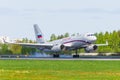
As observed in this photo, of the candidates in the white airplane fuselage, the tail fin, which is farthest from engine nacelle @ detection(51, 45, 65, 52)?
the tail fin

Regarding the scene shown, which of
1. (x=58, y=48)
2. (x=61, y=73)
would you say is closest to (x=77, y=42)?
(x=58, y=48)

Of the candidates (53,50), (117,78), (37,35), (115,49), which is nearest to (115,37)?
(115,49)

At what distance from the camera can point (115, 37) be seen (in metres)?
173

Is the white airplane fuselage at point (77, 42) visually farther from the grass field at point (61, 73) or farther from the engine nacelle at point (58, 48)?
the grass field at point (61, 73)

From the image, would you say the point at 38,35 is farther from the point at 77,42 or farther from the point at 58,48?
the point at 77,42

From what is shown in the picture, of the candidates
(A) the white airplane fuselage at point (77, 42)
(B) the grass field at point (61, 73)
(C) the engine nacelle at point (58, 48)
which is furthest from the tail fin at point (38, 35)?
(B) the grass field at point (61, 73)

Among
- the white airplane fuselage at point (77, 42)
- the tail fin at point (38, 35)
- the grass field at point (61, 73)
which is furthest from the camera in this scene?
the tail fin at point (38, 35)

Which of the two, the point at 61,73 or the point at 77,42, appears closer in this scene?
the point at 61,73

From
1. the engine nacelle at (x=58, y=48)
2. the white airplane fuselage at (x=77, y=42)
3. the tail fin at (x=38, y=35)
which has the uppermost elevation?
the tail fin at (x=38, y=35)

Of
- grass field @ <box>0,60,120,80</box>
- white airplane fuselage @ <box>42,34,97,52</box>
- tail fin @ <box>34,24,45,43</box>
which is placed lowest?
grass field @ <box>0,60,120,80</box>

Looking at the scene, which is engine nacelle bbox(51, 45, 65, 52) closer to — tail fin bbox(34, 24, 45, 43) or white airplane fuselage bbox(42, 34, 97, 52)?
white airplane fuselage bbox(42, 34, 97, 52)

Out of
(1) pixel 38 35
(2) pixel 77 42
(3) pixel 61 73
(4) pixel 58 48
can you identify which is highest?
(1) pixel 38 35

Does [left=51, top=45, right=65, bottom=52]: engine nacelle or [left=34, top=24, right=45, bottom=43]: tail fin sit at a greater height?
[left=34, top=24, right=45, bottom=43]: tail fin

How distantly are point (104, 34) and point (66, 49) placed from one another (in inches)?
3227
